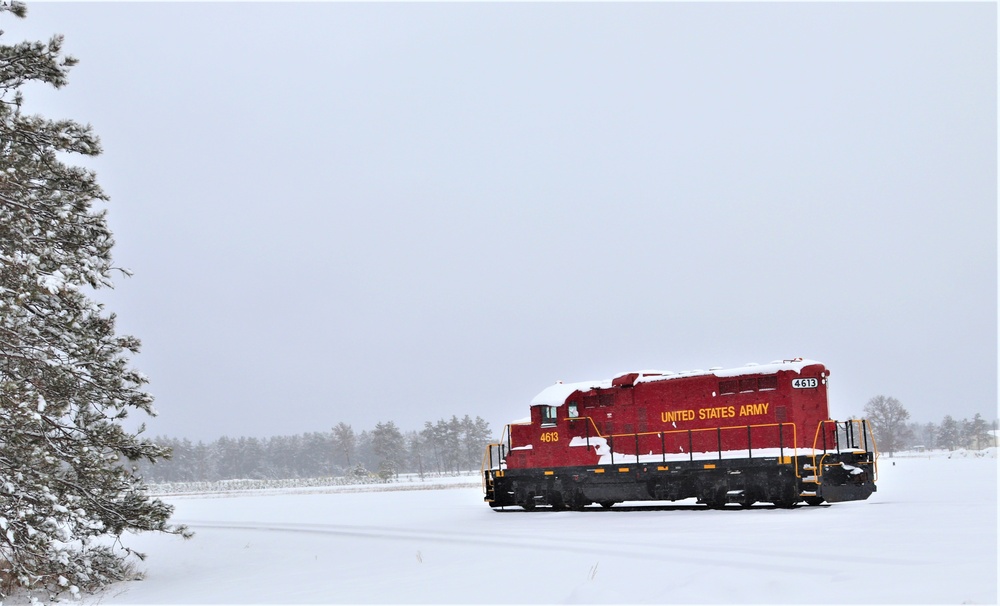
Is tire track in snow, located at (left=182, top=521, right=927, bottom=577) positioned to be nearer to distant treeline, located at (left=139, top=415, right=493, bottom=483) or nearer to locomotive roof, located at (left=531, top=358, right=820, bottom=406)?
locomotive roof, located at (left=531, top=358, right=820, bottom=406)

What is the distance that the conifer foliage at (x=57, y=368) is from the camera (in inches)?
531

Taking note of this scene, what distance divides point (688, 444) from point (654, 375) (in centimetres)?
248

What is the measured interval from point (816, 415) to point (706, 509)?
160 inches

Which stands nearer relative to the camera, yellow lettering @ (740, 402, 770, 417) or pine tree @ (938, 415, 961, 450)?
yellow lettering @ (740, 402, 770, 417)

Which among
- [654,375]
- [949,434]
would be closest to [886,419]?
[949,434]

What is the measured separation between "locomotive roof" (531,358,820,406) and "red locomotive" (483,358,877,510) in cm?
4

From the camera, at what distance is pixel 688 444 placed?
26.0m

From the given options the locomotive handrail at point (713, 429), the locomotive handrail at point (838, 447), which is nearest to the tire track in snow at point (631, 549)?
the locomotive handrail at point (713, 429)

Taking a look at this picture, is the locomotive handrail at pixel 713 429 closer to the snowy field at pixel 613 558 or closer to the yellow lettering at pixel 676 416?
the yellow lettering at pixel 676 416

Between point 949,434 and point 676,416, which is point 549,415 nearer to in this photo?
point 676,416

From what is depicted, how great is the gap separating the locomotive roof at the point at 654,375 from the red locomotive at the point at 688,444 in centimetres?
4

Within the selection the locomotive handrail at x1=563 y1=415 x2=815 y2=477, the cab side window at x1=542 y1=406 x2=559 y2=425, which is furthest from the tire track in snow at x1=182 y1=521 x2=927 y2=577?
the locomotive handrail at x1=563 y1=415 x2=815 y2=477

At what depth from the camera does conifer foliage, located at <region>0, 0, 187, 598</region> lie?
1350 centimetres

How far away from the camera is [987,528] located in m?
15.8
